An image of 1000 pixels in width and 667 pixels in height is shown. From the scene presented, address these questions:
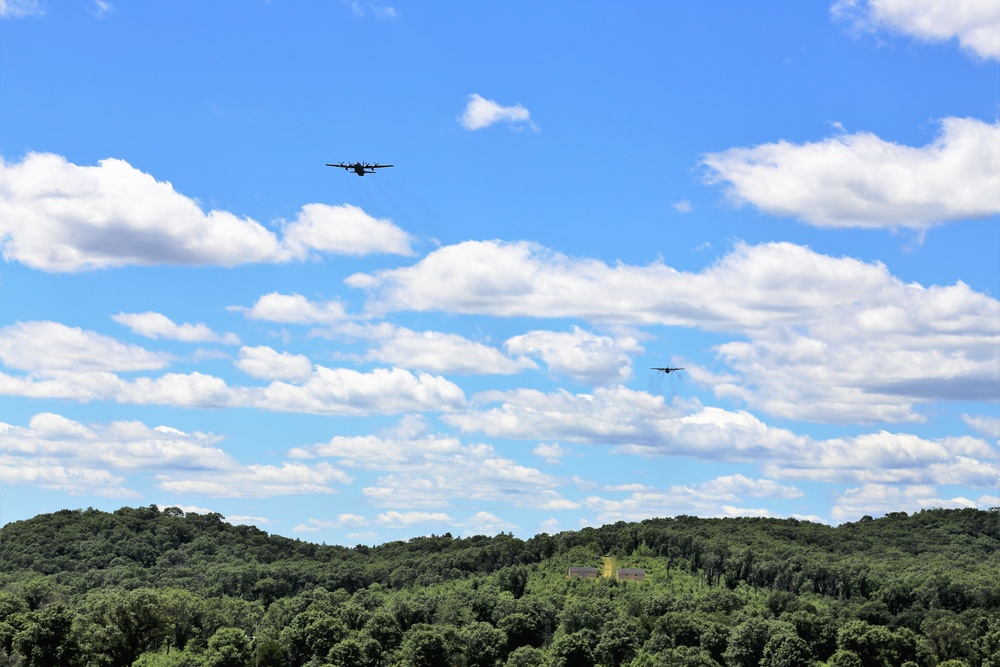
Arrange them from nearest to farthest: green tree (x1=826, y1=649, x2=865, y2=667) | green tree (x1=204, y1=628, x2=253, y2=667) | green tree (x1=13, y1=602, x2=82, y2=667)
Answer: green tree (x1=13, y1=602, x2=82, y2=667)
green tree (x1=204, y1=628, x2=253, y2=667)
green tree (x1=826, y1=649, x2=865, y2=667)

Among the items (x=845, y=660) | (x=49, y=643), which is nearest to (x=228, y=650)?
(x=49, y=643)

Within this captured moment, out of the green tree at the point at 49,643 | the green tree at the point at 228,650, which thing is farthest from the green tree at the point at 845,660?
the green tree at the point at 49,643

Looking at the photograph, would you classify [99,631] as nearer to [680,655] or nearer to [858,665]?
[680,655]

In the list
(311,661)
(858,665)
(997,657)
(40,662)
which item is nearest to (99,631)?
(40,662)

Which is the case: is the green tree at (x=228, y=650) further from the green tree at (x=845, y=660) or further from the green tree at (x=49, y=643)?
the green tree at (x=845, y=660)

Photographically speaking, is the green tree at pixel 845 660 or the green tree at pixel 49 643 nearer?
the green tree at pixel 49 643

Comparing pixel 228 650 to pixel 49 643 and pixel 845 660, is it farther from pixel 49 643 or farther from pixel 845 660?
pixel 845 660

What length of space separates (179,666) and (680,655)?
8100 cm

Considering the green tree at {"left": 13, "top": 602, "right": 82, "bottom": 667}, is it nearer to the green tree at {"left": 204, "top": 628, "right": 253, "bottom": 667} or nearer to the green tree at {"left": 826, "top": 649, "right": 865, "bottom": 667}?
the green tree at {"left": 204, "top": 628, "right": 253, "bottom": 667}

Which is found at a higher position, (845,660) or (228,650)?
(845,660)

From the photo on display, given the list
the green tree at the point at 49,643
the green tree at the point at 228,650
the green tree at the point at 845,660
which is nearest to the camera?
the green tree at the point at 49,643

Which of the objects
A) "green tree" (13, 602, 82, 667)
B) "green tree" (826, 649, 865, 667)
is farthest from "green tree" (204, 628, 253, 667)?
"green tree" (826, 649, 865, 667)

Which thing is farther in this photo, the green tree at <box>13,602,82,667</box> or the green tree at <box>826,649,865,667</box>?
the green tree at <box>826,649,865,667</box>

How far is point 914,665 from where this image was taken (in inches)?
7648
